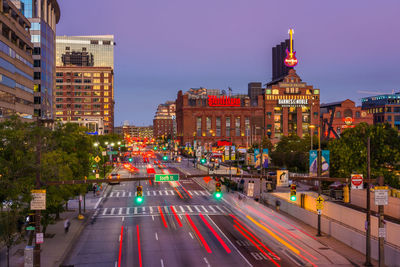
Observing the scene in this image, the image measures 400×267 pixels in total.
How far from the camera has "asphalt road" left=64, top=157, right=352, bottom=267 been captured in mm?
28438

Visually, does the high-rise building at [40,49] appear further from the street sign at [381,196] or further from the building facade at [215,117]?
the building facade at [215,117]

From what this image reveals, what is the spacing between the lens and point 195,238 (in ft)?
114

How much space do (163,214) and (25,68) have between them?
4601cm

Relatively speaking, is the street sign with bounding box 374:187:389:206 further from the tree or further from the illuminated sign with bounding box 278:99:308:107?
the illuminated sign with bounding box 278:99:308:107

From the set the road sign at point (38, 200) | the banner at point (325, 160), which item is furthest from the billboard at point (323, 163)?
the road sign at point (38, 200)

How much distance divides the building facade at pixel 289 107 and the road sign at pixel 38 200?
163502mm

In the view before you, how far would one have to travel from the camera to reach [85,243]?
111 ft

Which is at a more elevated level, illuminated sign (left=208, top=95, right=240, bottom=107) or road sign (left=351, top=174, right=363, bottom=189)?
illuminated sign (left=208, top=95, right=240, bottom=107)

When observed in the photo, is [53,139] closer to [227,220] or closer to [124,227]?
[124,227]

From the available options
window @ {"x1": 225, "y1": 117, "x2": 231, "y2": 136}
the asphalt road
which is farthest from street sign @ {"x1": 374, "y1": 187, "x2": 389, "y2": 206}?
window @ {"x1": 225, "y1": 117, "x2": 231, "y2": 136}

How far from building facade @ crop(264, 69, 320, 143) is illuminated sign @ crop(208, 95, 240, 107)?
13.8 m

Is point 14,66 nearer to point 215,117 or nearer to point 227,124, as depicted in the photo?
point 215,117

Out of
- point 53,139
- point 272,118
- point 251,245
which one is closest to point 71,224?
point 53,139

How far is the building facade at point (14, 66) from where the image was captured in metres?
63.8
